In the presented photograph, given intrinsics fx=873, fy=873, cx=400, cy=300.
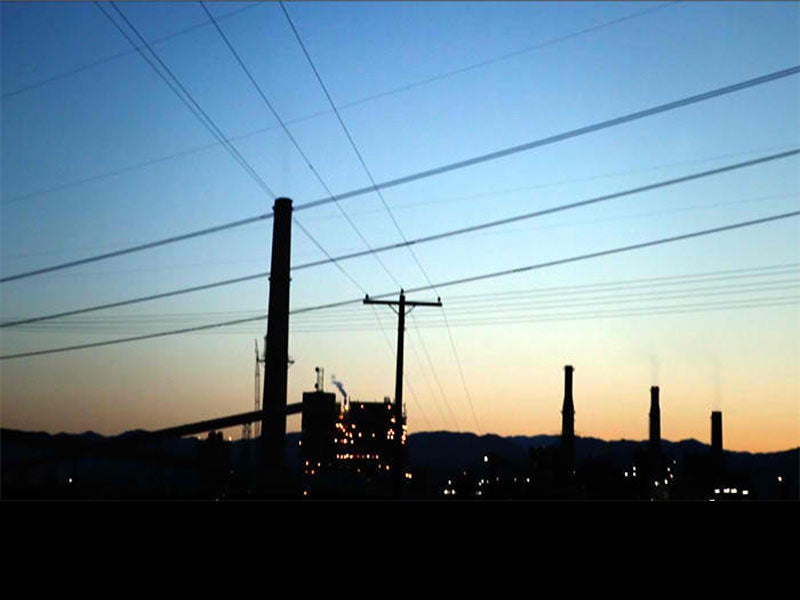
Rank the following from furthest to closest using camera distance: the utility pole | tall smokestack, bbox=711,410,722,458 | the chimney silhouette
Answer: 1. tall smokestack, bbox=711,410,722,458
2. the chimney silhouette
3. the utility pole

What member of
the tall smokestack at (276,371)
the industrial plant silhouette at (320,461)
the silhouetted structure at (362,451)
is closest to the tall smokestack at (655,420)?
the industrial plant silhouette at (320,461)

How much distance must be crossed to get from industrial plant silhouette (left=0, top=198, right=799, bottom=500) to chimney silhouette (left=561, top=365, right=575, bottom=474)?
0.10 metres

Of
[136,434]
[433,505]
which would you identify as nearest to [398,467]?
[136,434]

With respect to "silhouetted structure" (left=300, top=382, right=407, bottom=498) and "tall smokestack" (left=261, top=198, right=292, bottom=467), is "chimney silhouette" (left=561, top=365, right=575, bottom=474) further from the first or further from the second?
"tall smokestack" (left=261, top=198, right=292, bottom=467)

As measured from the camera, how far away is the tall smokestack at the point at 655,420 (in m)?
79.4

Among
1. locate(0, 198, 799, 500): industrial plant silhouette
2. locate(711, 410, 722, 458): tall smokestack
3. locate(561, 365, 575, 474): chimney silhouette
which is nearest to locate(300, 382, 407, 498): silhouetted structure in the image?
locate(0, 198, 799, 500): industrial plant silhouette

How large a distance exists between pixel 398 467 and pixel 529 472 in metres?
68.6

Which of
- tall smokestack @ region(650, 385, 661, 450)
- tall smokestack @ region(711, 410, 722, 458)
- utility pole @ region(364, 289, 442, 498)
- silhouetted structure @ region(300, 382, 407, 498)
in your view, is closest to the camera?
utility pole @ region(364, 289, 442, 498)

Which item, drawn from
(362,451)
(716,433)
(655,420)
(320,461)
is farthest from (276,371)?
(362,451)

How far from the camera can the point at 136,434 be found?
162ft

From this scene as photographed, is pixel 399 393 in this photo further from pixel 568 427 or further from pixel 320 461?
pixel 568 427

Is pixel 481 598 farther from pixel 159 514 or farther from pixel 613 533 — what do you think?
pixel 159 514

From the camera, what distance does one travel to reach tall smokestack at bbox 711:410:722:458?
3344 inches

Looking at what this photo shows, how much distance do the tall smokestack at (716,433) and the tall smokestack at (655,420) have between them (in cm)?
755
